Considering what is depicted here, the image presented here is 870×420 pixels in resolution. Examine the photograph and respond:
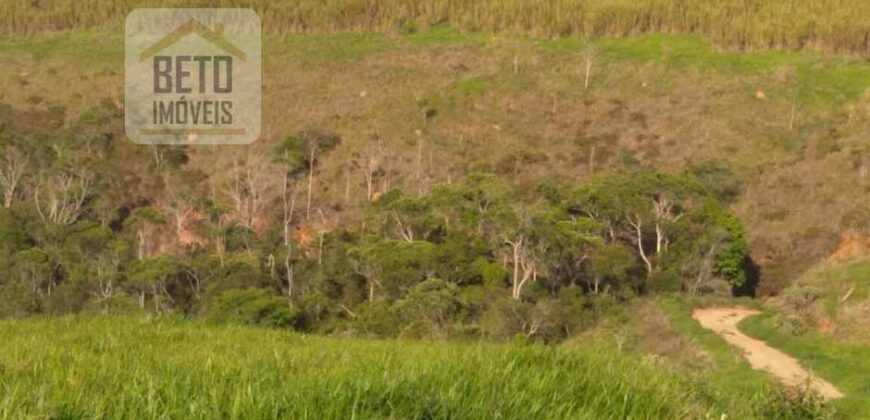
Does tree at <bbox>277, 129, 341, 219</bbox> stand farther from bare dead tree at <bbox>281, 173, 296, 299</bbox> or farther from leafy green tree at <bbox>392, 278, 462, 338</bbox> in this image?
leafy green tree at <bbox>392, 278, 462, 338</bbox>

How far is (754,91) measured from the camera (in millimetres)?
51312

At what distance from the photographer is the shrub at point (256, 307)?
3186cm

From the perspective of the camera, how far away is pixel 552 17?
6469 centimetres

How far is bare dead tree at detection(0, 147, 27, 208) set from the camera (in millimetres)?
47534

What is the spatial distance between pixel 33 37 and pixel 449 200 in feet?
159

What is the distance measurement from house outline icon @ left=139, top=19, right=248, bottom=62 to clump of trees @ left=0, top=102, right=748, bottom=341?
50.9 feet

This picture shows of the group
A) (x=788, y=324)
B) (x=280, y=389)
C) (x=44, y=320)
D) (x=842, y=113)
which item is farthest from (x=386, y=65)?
(x=280, y=389)

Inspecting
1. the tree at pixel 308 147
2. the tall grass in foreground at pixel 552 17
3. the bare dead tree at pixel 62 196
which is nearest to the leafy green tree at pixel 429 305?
the tree at pixel 308 147

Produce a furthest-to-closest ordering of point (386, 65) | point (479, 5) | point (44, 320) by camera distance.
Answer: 1. point (479, 5)
2. point (386, 65)
3. point (44, 320)

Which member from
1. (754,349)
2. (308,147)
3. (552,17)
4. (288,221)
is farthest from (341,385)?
(552,17)

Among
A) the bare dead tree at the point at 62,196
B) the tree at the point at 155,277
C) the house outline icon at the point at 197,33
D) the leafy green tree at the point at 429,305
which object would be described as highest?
the house outline icon at the point at 197,33

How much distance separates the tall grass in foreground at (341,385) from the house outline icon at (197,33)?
58.9 meters

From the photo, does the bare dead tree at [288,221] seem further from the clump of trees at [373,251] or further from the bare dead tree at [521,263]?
the bare dead tree at [521,263]

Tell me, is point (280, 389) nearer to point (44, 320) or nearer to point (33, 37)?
point (44, 320)
